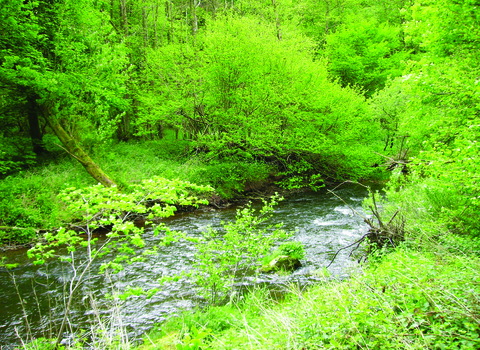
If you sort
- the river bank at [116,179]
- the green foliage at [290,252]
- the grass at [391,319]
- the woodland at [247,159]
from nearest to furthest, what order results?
the grass at [391,319], the woodland at [247,159], the green foliage at [290,252], the river bank at [116,179]

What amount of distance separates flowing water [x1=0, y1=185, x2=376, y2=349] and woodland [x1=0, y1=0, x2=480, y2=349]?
0.47 meters

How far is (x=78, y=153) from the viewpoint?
38.1ft

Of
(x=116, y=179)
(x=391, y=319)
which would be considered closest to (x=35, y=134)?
(x=116, y=179)

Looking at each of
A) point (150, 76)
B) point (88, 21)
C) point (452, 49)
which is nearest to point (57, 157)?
point (88, 21)

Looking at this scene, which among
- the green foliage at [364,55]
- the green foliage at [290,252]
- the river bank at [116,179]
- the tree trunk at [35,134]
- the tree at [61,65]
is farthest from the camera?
the green foliage at [364,55]

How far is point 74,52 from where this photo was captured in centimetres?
1157

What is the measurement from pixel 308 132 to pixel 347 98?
3048mm

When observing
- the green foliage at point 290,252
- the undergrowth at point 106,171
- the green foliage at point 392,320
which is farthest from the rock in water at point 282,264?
the undergrowth at point 106,171

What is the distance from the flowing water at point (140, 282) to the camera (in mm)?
5109

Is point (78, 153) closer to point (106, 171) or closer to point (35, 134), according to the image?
point (106, 171)

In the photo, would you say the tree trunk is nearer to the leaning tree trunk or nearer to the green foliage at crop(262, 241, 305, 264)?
the leaning tree trunk

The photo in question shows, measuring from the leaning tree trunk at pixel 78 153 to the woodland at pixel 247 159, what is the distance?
0.20ft

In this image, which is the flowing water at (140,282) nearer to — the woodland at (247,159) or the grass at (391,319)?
the woodland at (247,159)

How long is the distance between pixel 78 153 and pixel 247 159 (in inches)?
353
